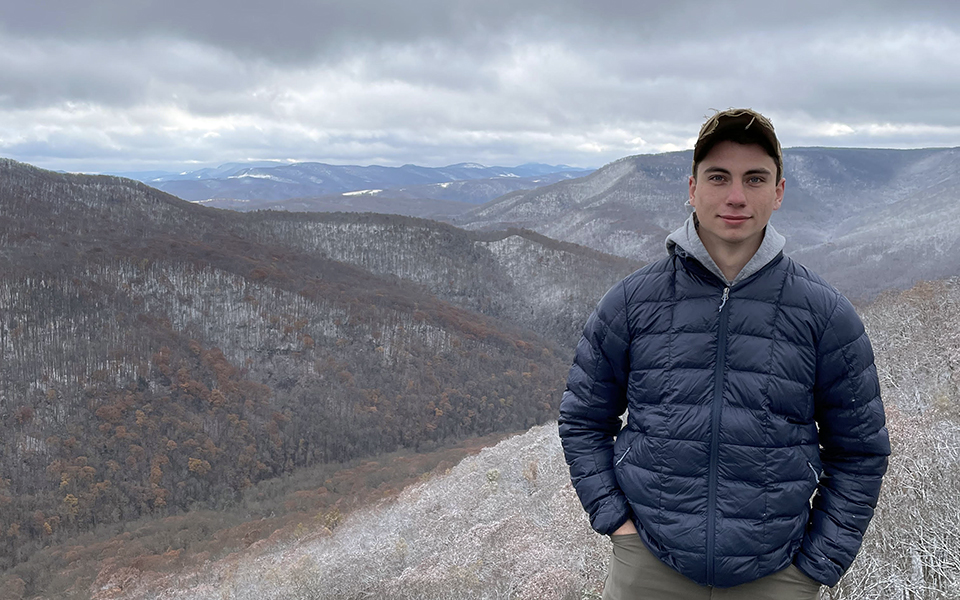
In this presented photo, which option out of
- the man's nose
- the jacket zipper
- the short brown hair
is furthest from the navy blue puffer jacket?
the short brown hair

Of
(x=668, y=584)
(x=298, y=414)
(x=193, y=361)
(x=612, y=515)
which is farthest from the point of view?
(x=193, y=361)

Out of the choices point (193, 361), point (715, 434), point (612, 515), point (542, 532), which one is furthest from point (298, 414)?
point (715, 434)

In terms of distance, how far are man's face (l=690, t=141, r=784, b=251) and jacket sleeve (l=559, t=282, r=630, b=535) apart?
606 mm

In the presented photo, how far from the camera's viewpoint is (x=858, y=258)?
11231cm

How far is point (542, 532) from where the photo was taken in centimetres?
1235

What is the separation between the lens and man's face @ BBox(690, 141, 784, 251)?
2.74 meters

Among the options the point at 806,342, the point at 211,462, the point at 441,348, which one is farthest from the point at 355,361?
the point at 806,342

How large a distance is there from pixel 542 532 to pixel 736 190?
36.3 feet

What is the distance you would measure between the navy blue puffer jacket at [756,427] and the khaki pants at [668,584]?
0.08 m

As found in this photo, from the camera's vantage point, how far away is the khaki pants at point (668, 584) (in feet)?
9.38

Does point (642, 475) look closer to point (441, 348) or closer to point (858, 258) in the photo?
point (441, 348)

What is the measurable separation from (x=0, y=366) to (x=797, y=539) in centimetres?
5322

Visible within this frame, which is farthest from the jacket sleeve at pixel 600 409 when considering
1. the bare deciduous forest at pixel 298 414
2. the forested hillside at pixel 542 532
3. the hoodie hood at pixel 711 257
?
the bare deciduous forest at pixel 298 414

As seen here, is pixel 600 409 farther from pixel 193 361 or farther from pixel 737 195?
pixel 193 361
